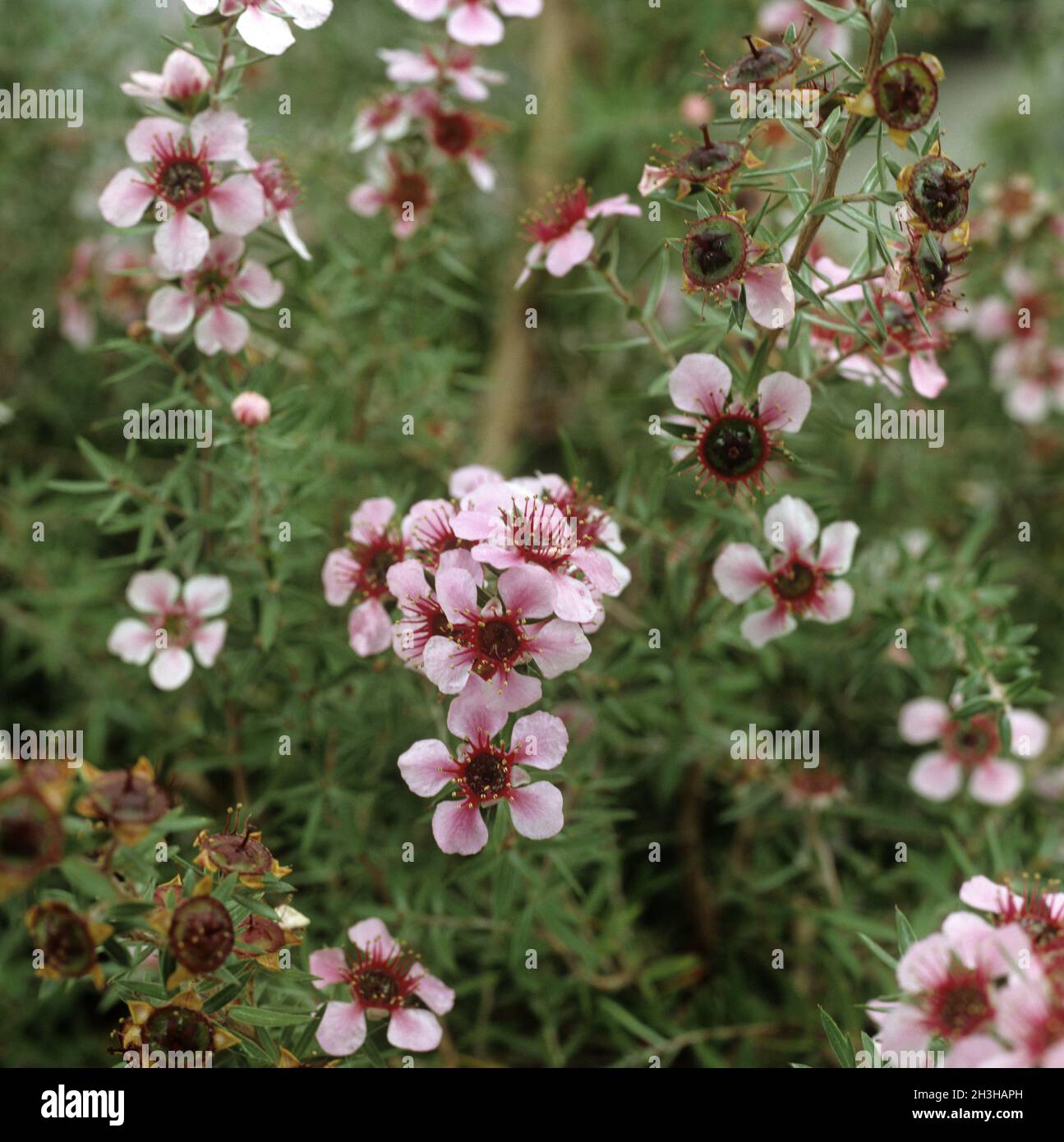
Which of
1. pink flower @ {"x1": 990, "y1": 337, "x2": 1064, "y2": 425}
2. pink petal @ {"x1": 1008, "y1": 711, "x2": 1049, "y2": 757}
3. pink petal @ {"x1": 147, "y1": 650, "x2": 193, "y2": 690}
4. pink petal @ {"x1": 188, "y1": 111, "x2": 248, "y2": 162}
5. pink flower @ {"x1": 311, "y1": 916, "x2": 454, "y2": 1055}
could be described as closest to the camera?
pink flower @ {"x1": 311, "y1": 916, "x2": 454, "y2": 1055}

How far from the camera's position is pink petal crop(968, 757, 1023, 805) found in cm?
161

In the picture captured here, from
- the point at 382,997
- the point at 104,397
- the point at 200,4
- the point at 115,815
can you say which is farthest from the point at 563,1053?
the point at 104,397

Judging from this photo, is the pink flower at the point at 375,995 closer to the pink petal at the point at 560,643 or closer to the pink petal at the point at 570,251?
the pink petal at the point at 560,643

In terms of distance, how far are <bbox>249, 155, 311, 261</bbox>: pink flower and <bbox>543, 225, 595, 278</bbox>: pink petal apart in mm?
304

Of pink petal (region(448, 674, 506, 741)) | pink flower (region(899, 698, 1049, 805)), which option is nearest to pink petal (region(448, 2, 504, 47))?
pink petal (region(448, 674, 506, 741))

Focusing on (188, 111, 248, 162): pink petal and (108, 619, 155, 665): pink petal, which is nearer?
(188, 111, 248, 162): pink petal

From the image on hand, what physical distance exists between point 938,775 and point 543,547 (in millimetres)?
889

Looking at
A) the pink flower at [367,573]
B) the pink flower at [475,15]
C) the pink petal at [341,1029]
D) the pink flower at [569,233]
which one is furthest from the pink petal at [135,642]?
the pink flower at [475,15]

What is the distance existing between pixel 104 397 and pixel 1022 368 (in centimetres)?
184

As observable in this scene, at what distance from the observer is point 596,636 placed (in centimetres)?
199

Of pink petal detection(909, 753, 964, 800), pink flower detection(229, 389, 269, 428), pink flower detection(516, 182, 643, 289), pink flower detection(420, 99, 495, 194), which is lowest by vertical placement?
pink petal detection(909, 753, 964, 800)

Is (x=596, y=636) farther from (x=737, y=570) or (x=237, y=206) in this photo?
(x=237, y=206)

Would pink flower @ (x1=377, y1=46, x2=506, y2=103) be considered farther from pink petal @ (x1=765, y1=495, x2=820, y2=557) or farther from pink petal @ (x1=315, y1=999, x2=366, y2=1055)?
pink petal @ (x1=315, y1=999, x2=366, y2=1055)

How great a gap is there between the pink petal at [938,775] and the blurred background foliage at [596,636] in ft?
0.29
